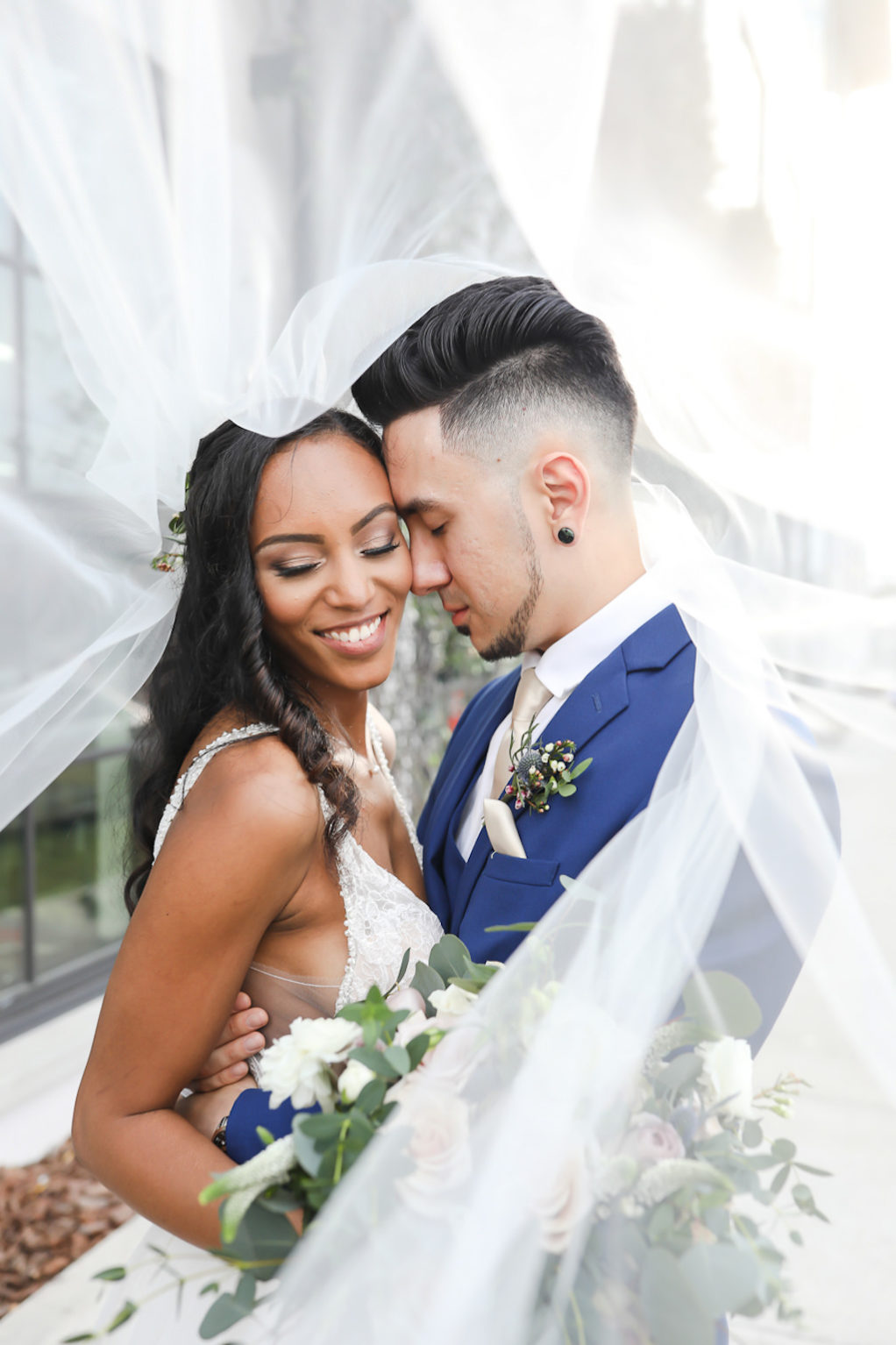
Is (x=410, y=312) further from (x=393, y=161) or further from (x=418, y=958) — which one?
(x=418, y=958)

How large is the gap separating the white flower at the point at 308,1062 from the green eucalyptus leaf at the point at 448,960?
8.2 inches

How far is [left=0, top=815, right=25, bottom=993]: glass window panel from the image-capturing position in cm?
432

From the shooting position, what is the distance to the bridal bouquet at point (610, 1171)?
110 cm

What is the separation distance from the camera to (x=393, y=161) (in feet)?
5.11

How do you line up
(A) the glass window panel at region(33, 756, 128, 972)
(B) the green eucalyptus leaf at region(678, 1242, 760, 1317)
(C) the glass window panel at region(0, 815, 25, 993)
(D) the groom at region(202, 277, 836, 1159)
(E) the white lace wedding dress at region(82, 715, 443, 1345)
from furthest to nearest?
(A) the glass window panel at region(33, 756, 128, 972), (C) the glass window panel at region(0, 815, 25, 993), (D) the groom at region(202, 277, 836, 1159), (E) the white lace wedding dress at region(82, 715, 443, 1345), (B) the green eucalyptus leaf at region(678, 1242, 760, 1317)

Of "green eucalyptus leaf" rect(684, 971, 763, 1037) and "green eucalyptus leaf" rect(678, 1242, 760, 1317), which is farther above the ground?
"green eucalyptus leaf" rect(684, 971, 763, 1037)

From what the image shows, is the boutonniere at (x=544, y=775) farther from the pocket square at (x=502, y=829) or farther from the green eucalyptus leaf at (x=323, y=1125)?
the green eucalyptus leaf at (x=323, y=1125)

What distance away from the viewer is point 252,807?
1802mm

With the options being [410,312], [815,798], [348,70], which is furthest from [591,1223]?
[348,70]

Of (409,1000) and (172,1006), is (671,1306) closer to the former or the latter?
(409,1000)

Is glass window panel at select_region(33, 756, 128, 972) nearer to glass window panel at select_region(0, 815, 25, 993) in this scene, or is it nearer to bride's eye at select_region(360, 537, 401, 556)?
glass window panel at select_region(0, 815, 25, 993)

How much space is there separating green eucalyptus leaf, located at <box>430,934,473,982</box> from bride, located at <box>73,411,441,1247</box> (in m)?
0.40

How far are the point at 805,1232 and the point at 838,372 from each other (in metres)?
1.10

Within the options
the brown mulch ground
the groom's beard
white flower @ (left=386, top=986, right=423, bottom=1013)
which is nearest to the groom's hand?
white flower @ (left=386, top=986, right=423, bottom=1013)
